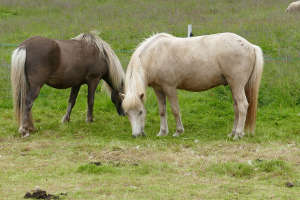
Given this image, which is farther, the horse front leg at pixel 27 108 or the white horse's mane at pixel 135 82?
the horse front leg at pixel 27 108

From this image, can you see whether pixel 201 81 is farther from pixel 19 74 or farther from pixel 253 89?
pixel 19 74

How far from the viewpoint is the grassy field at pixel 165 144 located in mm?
4895

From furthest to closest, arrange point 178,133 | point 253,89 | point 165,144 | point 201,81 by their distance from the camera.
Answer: point 178,133 → point 201,81 → point 253,89 → point 165,144

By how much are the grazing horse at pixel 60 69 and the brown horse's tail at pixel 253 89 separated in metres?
2.60

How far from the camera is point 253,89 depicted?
24.8 feet

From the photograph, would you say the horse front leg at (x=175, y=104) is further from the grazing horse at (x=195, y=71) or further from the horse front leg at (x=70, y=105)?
the horse front leg at (x=70, y=105)

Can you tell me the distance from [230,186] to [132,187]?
105cm

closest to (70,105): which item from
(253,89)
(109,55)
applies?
(109,55)

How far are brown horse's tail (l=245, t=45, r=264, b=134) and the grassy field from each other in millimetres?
252

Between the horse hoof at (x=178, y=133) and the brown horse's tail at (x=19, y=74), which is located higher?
the brown horse's tail at (x=19, y=74)

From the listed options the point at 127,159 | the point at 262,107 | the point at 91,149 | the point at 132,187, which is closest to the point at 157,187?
the point at 132,187

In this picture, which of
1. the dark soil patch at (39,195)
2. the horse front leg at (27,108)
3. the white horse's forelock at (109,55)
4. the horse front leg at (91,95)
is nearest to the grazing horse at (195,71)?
the white horse's forelock at (109,55)

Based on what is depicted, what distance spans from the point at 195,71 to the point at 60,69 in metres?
2.38

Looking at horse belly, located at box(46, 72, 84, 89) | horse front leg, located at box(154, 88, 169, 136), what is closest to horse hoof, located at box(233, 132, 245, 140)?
horse front leg, located at box(154, 88, 169, 136)
